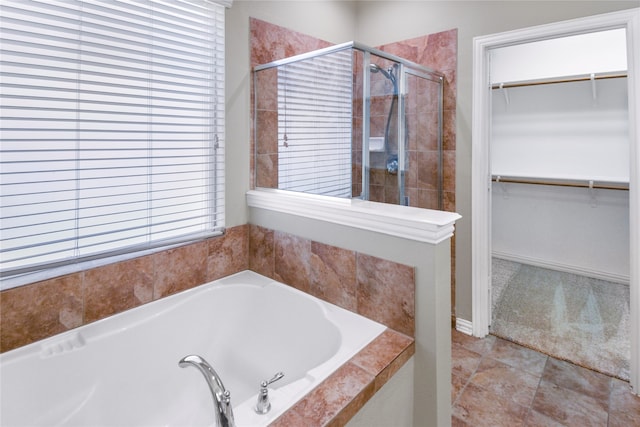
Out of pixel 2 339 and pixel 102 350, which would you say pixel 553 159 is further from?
pixel 2 339

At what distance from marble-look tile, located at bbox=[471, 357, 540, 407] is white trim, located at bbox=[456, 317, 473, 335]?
13.1 inches

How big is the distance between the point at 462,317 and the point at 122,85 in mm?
2598

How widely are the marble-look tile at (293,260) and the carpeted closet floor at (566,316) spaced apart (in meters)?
1.64

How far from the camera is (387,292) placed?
153cm

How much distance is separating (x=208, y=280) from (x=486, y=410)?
1.67 m

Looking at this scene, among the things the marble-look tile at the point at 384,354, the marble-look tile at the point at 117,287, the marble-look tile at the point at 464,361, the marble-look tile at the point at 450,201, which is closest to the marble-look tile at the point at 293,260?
the marble-look tile at the point at 384,354

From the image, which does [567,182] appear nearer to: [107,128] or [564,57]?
[564,57]

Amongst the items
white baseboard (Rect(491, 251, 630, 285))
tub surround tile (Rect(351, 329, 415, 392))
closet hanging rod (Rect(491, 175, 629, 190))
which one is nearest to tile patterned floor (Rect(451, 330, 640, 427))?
tub surround tile (Rect(351, 329, 415, 392))

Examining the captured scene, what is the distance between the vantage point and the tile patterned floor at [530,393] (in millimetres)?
1772

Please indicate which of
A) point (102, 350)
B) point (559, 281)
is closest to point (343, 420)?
point (102, 350)

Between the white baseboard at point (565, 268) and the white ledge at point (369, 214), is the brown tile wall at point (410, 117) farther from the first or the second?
the white baseboard at point (565, 268)

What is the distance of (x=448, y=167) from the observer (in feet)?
8.45

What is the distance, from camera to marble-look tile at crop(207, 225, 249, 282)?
203 cm

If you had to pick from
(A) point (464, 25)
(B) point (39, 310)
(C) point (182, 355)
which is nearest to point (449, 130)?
(A) point (464, 25)
